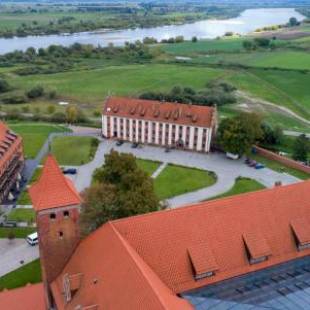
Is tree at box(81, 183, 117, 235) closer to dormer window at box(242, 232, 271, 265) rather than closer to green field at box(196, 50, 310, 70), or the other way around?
dormer window at box(242, 232, 271, 265)

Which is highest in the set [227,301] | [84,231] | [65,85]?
[227,301]

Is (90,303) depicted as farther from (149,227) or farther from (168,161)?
(168,161)

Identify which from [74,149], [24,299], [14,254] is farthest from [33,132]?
[24,299]

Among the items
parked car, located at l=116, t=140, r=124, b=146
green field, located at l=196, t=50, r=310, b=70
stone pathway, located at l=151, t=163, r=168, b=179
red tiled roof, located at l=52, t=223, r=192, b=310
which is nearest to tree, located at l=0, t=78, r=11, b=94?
parked car, located at l=116, t=140, r=124, b=146

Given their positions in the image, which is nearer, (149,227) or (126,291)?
(126,291)

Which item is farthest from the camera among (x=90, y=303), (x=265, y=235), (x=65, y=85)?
(x=65, y=85)

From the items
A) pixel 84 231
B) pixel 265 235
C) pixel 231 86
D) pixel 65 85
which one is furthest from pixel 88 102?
pixel 265 235

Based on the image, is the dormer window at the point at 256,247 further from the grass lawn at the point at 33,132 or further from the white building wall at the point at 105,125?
the white building wall at the point at 105,125

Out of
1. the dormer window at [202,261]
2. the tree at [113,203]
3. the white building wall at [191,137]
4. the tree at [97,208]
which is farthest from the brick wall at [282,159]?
the dormer window at [202,261]
